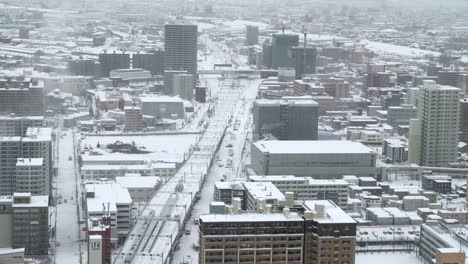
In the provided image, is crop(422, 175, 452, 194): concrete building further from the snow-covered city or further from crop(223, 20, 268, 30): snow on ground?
crop(223, 20, 268, 30): snow on ground

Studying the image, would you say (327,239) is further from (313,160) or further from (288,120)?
(288,120)

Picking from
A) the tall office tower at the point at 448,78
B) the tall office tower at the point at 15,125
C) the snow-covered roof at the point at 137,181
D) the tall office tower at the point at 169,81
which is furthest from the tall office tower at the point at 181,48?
the snow-covered roof at the point at 137,181

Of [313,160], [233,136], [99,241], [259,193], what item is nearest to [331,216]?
[99,241]

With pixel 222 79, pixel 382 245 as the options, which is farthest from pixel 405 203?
pixel 222 79

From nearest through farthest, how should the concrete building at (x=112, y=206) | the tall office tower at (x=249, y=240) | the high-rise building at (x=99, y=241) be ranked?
the tall office tower at (x=249, y=240), the high-rise building at (x=99, y=241), the concrete building at (x=112, y=206)

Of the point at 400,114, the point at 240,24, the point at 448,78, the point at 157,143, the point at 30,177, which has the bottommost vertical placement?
the point at 157,143

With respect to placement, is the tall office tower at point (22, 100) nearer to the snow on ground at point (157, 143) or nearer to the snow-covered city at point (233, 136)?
the snow-covered city at point (233, 136)
